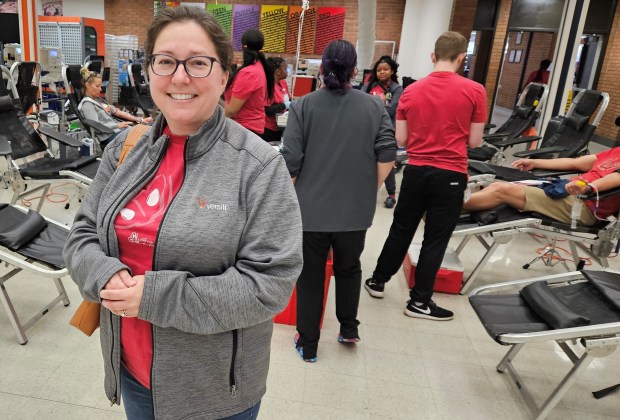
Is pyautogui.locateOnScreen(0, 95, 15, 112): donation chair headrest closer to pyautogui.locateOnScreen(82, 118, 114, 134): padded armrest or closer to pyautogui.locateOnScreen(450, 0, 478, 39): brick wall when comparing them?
pyautogui.locateOnScreen(82, 118, 114, 134): padded armrest

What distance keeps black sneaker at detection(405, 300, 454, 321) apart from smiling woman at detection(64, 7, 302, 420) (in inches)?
75.3

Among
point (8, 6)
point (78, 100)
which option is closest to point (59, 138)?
Answer: point (78, 100)

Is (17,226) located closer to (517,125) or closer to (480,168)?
(480,168)

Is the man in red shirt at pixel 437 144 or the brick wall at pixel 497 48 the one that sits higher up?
the brick wall at pixel 497 48

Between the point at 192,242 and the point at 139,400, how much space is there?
1.68 ft

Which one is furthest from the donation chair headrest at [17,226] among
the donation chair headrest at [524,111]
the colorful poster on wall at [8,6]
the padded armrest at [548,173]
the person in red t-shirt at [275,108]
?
the colorful poster on wall at [8,6]

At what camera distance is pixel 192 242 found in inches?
36.1

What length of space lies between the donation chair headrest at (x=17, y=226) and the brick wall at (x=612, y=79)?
409 inches

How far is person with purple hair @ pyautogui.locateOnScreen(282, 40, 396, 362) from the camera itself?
1927 mm

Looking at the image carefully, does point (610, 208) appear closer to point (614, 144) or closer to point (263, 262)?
point (263, 262)

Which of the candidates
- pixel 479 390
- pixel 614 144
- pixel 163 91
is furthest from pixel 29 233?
pixel 614 144

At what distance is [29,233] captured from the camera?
7.76 ft

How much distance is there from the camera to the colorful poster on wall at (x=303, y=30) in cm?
1020

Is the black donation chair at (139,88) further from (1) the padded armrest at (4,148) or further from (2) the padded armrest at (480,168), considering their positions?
(2) the padded armrest at (480,168)
